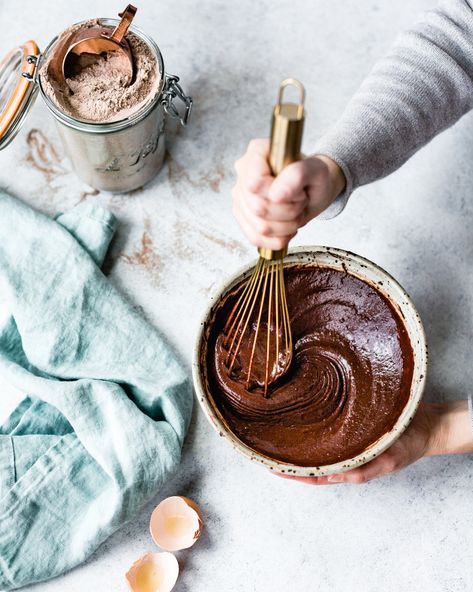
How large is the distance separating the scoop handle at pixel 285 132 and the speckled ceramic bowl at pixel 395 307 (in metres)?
0.31

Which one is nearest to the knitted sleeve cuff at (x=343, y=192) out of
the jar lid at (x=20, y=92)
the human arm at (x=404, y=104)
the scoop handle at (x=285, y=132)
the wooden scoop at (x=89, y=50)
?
the human arm at (x=404, y=104)

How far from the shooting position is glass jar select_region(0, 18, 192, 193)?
44.5 inches

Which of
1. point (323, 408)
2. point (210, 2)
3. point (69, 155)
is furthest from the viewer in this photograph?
point (210, 2)

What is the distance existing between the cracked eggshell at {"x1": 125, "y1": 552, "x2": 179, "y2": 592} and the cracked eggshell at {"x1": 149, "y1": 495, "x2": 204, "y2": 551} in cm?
2

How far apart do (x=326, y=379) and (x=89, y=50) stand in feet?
2.00

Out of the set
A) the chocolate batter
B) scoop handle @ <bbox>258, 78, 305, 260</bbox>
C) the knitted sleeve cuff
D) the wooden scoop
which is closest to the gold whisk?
the chocolate batter

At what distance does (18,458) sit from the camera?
1158 millimetres

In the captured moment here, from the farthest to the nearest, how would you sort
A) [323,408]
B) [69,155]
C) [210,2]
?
[210,2], [69,155], [323,408]

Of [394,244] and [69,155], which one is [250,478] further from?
[69,155]

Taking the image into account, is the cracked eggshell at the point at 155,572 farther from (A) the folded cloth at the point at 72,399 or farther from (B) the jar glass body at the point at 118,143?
(B) the jar glass body at the point at 118,143

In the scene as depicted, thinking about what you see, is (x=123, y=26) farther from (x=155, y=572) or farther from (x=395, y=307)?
(x=155, y=572)

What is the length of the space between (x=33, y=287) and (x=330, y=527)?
617 mm

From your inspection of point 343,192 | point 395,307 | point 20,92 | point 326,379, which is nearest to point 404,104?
point 343,192

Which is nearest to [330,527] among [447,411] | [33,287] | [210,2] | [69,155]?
[447,411]
